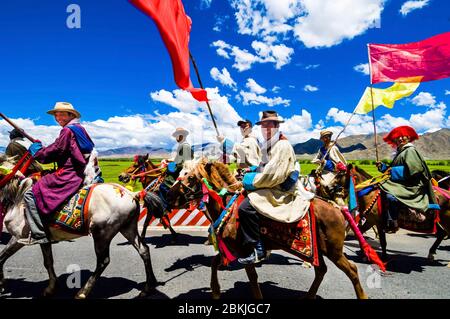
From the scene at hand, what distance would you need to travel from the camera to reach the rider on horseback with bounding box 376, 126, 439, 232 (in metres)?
5.65

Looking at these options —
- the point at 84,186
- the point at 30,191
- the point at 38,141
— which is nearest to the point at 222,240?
the point at 84,186

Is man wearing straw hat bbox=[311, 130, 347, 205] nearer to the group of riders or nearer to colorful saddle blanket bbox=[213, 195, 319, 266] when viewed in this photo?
the group of riders

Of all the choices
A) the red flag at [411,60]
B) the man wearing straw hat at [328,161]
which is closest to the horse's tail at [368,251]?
the man wearing straw hat at [328,161]

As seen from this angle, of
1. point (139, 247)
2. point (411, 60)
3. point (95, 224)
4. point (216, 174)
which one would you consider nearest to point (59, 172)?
point (95, 224)

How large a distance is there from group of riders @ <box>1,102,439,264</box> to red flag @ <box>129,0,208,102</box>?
1.35 m

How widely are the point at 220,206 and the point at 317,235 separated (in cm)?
153

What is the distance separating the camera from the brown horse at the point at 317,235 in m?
3.80

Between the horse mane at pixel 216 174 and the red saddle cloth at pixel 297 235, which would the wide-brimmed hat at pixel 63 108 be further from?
the red saddle cloth at pixel 297 235

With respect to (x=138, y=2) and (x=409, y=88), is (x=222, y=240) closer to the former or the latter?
(x=138, y=2)

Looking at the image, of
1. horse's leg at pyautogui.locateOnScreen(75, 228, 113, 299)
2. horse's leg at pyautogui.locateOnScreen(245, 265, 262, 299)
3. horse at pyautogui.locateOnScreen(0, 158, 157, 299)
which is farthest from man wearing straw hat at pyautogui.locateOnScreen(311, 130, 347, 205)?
horse's leg at pyautogui.locateOnScreen(75, 228, 113, 299)

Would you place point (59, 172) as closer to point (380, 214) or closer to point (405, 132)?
point (380, 214)

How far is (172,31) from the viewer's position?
422 centimetres

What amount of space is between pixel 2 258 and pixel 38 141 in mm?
1865
